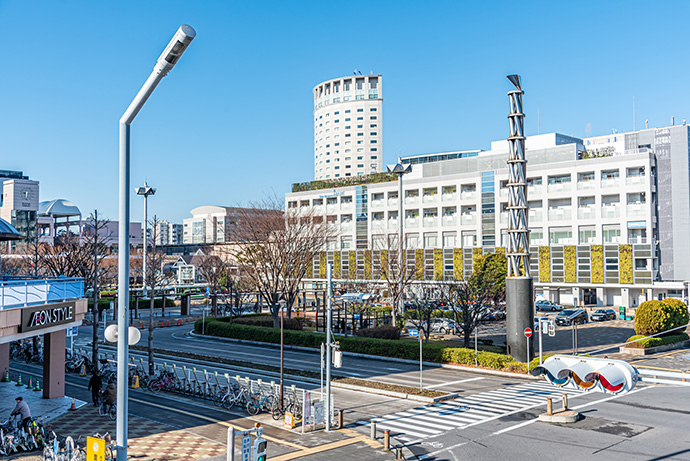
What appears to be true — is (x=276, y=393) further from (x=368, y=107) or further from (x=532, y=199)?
(x=368, y=107)

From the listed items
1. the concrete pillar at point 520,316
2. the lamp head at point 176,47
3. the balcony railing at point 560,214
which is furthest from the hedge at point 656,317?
the lamp head at point 176,47

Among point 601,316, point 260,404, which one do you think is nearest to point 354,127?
point 601,316

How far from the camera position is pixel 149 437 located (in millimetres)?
18891

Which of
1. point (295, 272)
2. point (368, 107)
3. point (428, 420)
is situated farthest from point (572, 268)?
point (368, 107)

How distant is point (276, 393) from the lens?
73.4ft

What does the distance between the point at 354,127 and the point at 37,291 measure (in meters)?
153

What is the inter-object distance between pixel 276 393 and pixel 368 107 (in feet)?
498

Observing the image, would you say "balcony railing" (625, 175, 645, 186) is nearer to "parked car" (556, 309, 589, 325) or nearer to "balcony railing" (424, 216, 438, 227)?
"parked car" (556, 309, 589, 325)

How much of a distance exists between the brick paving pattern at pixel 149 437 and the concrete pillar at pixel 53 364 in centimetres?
267

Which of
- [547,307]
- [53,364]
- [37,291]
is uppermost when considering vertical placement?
[37,291]

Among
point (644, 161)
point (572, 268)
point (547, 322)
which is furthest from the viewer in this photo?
point (572, 268)

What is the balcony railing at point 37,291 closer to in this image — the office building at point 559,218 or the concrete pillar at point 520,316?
the concrete pillar at point 520,316

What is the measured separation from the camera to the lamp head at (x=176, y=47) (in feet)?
24.3

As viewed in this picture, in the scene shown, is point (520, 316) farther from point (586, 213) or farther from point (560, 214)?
point (560, 214)
